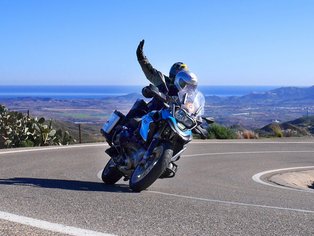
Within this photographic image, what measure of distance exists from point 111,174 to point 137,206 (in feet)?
9.50

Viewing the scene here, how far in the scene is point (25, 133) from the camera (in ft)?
67.7

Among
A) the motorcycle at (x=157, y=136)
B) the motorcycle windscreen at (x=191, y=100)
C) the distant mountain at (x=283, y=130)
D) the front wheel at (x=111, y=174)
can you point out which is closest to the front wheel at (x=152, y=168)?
the motorcycle at (x=157, y=136)

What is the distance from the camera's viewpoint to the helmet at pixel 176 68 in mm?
9328

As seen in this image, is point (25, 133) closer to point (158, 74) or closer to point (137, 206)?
point (158, 74)

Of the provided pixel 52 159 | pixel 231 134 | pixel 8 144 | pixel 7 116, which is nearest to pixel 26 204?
pixel 52 159

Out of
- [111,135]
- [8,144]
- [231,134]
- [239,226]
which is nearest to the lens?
[239,226]

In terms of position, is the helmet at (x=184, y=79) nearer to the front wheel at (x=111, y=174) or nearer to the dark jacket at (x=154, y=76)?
the dark jacket at (x=154, y=76)

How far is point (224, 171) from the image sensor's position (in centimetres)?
1492

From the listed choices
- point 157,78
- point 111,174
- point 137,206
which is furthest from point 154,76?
point 137,206

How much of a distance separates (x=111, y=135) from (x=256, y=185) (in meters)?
3.54

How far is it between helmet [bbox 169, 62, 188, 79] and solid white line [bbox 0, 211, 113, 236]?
3.80 metres

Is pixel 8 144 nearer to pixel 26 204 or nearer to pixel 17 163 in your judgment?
pixel 17 163

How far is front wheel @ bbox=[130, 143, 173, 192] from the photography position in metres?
8.49

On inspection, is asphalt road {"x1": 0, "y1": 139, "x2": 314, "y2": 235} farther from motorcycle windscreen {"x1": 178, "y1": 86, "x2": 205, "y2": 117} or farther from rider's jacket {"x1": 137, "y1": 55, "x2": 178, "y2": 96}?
rider's jacket {"x1": 137, "y1": 55, "x2": 178, "y2": 96}
